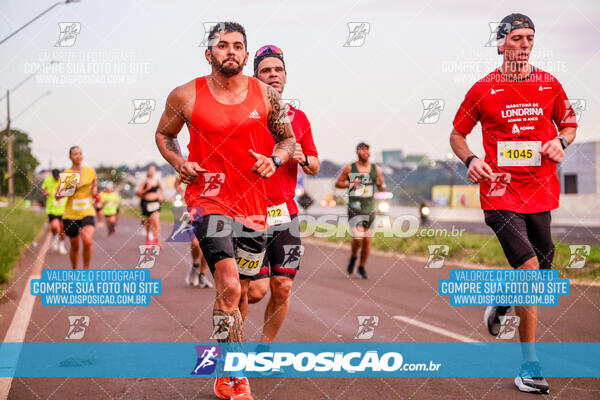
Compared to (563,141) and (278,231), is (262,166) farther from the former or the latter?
(563,141)

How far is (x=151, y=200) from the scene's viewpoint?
15.3 meters

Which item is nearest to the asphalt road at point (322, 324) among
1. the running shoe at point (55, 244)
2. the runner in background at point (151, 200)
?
the runner in background at point (151, 200)

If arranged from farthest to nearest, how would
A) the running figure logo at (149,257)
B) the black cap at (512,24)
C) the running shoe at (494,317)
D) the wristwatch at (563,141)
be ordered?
the running figure logo at (149,257)
the running shoe at (494,317)
the black cap at (512,24)
the wristwatch at (563,141)

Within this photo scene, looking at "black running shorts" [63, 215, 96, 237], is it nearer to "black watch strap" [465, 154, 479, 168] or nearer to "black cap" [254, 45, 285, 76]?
"black cap" [254, 45, 285, 76]

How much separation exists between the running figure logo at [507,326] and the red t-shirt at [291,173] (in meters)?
1.99

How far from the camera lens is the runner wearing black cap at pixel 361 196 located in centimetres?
1162

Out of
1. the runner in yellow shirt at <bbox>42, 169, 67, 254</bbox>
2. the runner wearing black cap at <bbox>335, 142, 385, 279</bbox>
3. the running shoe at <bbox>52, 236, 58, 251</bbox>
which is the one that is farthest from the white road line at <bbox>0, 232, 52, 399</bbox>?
the running shoe at <bbox>52, 236, 58, 251</bbox>

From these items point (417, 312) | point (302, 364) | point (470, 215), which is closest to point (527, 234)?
point (302, 364)

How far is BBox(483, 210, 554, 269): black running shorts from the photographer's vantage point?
4965 millimetres

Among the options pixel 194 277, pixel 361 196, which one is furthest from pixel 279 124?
pixel 361 196

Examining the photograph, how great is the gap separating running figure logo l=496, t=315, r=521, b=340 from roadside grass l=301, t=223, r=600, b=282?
477 centimetres

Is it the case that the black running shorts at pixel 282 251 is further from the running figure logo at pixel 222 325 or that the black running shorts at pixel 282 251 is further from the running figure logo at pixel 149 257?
the running figure logo at pixel 149 257

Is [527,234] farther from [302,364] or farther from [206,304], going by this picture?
[206,304]

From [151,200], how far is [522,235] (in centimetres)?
1140
